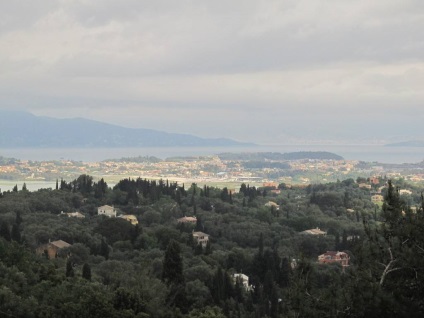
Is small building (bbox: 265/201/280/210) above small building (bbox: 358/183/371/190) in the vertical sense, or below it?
below

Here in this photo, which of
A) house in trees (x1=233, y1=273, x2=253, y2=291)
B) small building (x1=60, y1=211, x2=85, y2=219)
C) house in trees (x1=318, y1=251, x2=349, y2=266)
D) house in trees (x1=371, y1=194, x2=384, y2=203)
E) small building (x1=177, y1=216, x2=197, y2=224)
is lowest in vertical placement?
house in trees (x1=233, y1=273, x2=253, y2=291)

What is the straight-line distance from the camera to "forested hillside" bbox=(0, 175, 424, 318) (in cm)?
1602

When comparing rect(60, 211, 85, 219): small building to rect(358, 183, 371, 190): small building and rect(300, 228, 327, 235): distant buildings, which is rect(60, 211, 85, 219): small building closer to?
rect(300, 228, 327, 235): distant buildings

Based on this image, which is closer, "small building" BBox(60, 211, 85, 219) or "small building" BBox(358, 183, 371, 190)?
"small building" BBox(60, 211, 85, 219)

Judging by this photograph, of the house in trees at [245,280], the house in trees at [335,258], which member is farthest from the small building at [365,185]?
the house in trees at [245,280]

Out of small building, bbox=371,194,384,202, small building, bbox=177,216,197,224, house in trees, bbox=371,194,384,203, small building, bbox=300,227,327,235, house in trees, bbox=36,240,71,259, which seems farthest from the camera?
small building, bbox=371,194,384,202

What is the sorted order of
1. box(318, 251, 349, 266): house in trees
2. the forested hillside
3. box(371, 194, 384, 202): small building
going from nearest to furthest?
the forested hillside, box(318, 251, 349, 266): house in trees, box(371, 194, 384, 202): small building

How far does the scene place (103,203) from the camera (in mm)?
67062

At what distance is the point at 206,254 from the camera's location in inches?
1780

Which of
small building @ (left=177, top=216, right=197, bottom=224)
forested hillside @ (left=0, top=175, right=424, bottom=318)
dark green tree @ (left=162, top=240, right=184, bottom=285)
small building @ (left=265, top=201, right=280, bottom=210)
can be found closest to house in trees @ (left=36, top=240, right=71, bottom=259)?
forested hillside @ (left=0, top=175, right=424, bottom=318)

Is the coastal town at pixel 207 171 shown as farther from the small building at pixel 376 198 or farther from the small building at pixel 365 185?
the small building at pixel 376 198

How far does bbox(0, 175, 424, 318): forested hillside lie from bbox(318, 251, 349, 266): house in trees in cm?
119

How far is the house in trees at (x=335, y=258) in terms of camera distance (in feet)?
152

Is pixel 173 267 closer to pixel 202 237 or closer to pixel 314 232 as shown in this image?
pixel 202 237
